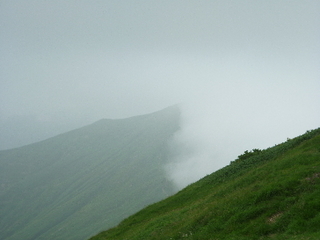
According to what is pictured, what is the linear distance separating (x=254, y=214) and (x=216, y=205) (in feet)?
18.1

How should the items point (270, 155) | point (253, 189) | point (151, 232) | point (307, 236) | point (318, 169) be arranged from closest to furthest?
1. point (307, 236)
2. point (318, 169)
3. point (253, 189)
4. point (151, 232)
5. point (270, 155)

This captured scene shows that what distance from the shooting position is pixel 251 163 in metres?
41.8

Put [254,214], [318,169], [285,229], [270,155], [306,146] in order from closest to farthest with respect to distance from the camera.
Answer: [285,229] < [254,214] < [318,169] < [306,146] < [270,155]

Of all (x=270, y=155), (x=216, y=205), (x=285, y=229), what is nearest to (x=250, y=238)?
(x=285, y=229)

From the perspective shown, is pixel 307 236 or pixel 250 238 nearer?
pixel 307 236

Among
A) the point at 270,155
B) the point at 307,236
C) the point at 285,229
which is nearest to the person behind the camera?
the point at 307,236

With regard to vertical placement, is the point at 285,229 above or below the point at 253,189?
below

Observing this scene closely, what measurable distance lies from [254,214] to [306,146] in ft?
56.9

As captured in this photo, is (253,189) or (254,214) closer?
(254,214)

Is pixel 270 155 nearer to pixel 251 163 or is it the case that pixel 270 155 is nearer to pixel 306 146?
pixel 251 163

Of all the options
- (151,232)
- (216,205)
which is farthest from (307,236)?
(151,232)

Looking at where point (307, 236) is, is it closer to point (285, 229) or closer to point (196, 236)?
point (285, 229)

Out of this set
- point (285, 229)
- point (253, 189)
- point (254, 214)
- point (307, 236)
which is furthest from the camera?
point (253, 189)

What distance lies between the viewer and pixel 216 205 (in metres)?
27.7
